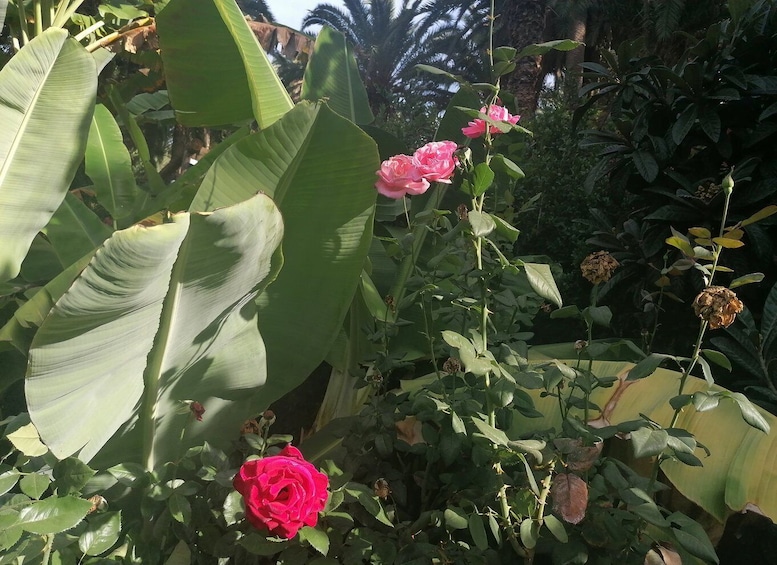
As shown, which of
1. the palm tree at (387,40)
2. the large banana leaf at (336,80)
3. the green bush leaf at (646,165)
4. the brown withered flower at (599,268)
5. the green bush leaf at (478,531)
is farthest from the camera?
the palm tree at (387,40)

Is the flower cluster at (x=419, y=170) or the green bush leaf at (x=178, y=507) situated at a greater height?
the flower cluster at (x=419, y=170)

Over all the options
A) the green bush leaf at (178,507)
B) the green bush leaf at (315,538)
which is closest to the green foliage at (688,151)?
the green bush leaf at (315,538)

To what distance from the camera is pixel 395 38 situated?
52.2ft

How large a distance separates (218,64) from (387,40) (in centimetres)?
1569

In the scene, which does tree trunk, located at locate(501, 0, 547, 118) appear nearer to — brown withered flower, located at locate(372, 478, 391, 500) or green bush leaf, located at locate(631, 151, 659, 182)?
green bush leaf, located at locate(631, 151, 659, 182)

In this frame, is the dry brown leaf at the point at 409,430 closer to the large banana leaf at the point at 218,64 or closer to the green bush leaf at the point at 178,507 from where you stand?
the green bush leaf at the point at 178,507

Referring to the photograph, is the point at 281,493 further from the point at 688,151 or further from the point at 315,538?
the point at 688,151

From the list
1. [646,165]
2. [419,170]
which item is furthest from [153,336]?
[646,165]

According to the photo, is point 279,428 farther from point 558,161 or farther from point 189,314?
point 558,161

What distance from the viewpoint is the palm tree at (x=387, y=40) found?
15.6 meters

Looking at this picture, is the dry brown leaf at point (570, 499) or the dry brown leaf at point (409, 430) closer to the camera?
the dry brown leaf at point (570, 499)

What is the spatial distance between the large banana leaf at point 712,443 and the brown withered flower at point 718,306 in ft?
0.77

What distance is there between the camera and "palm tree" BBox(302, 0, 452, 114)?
15.6 m

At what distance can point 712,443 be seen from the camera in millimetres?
987
